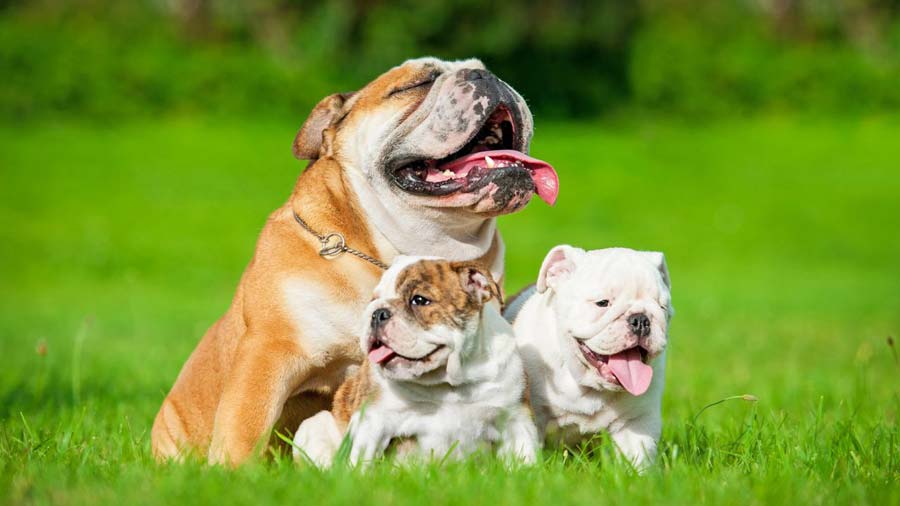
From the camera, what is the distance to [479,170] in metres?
4.87

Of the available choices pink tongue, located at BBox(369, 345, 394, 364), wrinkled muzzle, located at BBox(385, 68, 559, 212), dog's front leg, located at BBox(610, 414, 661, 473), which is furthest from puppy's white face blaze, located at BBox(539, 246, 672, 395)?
pink tongue, located at BBox(369, 345, 394, 364)

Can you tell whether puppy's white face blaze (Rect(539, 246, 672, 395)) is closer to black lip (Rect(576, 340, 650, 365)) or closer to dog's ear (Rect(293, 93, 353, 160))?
black lip (Rect(576, 340, 650, 365))

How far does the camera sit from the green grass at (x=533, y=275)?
3836 millimetres

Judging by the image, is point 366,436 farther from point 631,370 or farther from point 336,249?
point 631,370

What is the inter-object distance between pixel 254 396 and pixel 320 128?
1.41 metres

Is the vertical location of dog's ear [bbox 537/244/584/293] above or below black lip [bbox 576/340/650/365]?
above

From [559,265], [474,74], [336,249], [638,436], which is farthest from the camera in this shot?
[474,74]

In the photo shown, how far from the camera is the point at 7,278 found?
1639cm

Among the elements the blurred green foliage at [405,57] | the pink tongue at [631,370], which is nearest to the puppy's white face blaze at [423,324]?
the pink tongue at [631,370]

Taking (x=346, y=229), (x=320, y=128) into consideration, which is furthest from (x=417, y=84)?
(x=346, y=229)

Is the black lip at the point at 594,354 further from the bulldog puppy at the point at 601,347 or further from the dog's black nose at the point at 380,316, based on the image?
the dog's black nose at the point at 380,316

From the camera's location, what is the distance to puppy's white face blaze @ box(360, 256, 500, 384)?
4.15 m

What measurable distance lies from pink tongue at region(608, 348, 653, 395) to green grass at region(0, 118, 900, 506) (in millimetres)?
279

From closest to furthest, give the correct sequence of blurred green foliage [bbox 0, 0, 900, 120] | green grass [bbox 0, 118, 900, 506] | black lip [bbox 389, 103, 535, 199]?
1. green grass [bbox 0, 118, 900, 506]
2. black lip [bbox 389, 103, 535, 199]
3. blurred green foliage [bbox 0, 0, 900, 120]
